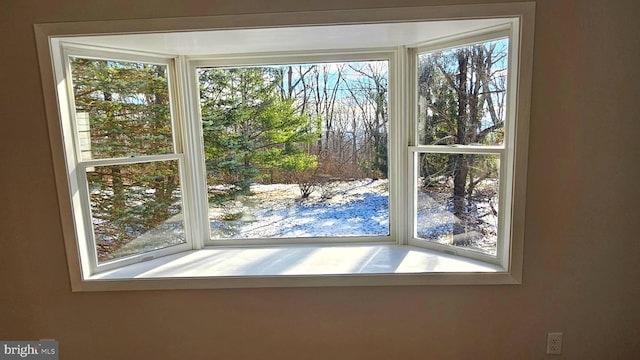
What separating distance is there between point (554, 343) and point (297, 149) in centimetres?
179

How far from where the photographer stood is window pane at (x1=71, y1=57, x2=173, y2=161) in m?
1.75

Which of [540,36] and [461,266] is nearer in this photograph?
[540,36]

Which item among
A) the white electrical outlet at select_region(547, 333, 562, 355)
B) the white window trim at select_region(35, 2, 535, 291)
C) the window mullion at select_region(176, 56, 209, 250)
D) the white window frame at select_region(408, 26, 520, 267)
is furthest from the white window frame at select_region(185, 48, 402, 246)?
the white electrical outlet at select_region(547, 333, 562, 355)

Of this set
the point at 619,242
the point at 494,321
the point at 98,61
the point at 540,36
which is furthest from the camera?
the point at 98,61

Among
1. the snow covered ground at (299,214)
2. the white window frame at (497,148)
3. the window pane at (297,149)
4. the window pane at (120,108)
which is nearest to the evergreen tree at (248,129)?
the window pane at (297,149)

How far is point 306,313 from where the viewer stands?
1692mm

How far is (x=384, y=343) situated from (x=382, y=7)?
172 centimetres

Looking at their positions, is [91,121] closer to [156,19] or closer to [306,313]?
[156,19]

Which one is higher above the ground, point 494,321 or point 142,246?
point 142,246

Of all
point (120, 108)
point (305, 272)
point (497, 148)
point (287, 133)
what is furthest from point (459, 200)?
point (120, 108)

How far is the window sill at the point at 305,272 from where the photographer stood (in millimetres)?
1630

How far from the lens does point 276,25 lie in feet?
4.88

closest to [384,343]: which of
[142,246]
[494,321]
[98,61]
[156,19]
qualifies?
[494,321]

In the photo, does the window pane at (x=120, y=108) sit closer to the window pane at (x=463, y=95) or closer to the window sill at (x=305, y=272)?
the window sill at (x=305, y=272)
